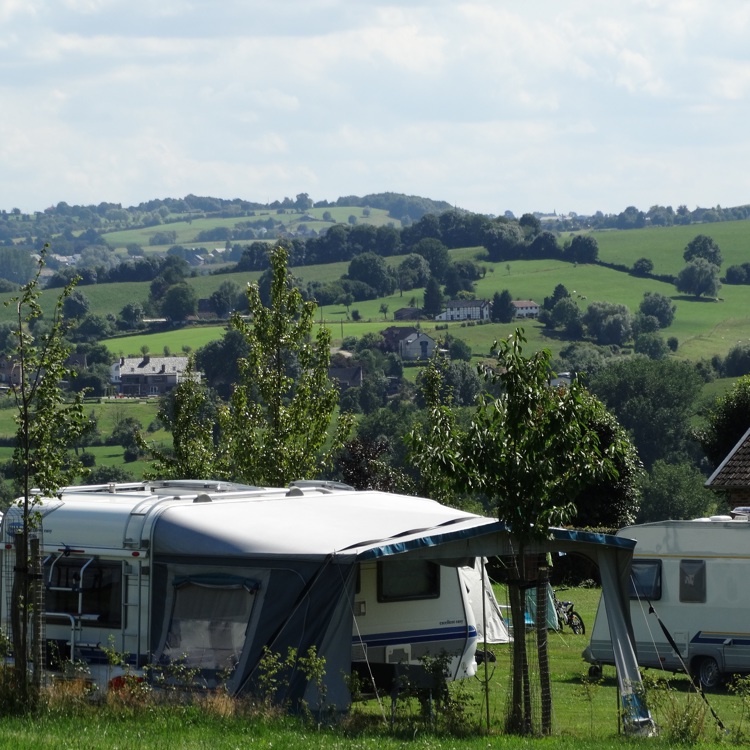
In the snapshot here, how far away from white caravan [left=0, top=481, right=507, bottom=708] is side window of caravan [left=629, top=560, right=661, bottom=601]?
15.2 ft

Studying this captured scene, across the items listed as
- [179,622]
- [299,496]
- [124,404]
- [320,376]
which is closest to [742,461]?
[320,376]

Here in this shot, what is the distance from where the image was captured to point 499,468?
13.1 metres

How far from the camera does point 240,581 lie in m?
13.4

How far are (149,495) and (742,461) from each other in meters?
17.9

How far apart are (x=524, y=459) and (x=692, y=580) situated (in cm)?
658

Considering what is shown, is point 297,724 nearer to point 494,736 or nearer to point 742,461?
point 494,736

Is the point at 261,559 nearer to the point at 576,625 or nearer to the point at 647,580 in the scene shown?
the point at 647,580

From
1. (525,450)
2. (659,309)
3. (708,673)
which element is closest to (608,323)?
(659,309)

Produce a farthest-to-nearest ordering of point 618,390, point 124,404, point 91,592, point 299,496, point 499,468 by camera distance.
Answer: point 124,404, point 618,390, point 299,496, point 91,592, point 499,468

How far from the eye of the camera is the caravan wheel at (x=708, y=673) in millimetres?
18312

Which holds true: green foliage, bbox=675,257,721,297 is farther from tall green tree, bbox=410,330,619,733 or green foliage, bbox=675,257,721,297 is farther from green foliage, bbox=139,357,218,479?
tall green tree, bbox=410,330,619,733

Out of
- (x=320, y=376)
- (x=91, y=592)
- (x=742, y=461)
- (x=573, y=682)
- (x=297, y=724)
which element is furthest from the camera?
(x=742, y=461)

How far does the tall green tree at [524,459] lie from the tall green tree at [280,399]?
9.00m

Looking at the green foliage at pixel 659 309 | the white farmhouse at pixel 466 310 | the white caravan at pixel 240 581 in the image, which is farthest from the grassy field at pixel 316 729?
the white farmhouse at pixel 466 310
